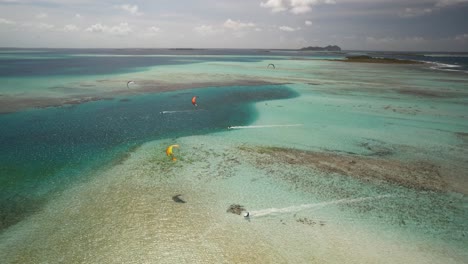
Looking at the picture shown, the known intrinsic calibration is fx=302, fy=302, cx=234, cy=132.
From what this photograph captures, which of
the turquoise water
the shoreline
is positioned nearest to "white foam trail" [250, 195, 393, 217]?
the turquoise water

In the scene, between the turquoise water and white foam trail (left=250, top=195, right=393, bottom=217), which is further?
the turquoise water

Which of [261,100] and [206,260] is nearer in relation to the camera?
[206,260]

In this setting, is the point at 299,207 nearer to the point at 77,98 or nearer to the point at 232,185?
the point at 232,185

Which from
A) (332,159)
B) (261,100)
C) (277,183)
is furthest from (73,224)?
(261,100)

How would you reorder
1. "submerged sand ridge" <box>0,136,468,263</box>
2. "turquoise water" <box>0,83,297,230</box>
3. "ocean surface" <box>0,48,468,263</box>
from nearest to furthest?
"submerged sand ridge" <box>0,136,468,263</box> → "ocean surface" <box>0,48,468,263</box> → "turquoise water" <box>0,83,297,230</box>

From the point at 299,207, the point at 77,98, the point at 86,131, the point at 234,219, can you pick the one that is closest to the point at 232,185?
the point at 234,219

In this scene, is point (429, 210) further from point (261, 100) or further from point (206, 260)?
point (261, 100)

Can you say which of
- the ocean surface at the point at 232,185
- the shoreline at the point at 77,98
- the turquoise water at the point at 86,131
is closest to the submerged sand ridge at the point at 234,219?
the ocean surface at the point at 232,185

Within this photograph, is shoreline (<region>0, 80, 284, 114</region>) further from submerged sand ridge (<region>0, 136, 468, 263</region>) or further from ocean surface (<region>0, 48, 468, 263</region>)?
submerged sand ridge (<region>0, 136, 468, 263</region>)
